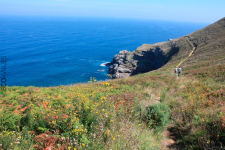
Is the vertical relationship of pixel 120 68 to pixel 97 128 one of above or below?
below

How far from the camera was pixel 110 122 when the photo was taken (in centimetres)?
487

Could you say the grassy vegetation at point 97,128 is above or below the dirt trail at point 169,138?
above

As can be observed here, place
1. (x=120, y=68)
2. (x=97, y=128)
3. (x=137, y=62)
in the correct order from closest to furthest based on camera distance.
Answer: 1. (x=97, y=128)
2. (x=120, y=68)
3. (x=137, y=62)

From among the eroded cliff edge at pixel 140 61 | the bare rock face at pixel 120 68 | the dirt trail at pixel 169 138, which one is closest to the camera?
the dirt trail at pixel 169 138

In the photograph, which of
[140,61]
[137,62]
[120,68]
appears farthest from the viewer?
[140,61]

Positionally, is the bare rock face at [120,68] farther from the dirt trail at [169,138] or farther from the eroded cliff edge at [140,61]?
the dirt trail at [169,138]

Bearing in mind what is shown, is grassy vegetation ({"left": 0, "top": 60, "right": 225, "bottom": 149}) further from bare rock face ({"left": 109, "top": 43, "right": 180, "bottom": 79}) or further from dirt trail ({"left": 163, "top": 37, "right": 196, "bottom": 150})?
bare rock face ({"left": 109, "top": 43, "right": 180, "bottom": 79})

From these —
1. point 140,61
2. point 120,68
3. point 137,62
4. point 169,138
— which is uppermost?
point 169,138

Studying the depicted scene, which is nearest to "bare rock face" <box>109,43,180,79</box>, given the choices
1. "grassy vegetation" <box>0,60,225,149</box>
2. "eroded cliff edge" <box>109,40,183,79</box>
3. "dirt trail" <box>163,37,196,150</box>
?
"eroded cliff edge" <box>109,40,183,79</box>

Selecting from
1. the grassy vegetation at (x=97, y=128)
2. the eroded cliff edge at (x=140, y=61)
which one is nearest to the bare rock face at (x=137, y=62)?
the eroded cliff edge at (x=140, y=61)

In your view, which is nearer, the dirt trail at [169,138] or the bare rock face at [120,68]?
the dirt trail at [169,138]

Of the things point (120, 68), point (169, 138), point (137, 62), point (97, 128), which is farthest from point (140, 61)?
point (97, 128)

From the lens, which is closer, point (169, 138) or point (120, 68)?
point (169, 138)

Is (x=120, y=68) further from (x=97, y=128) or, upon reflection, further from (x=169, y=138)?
(x=97, y=128)
